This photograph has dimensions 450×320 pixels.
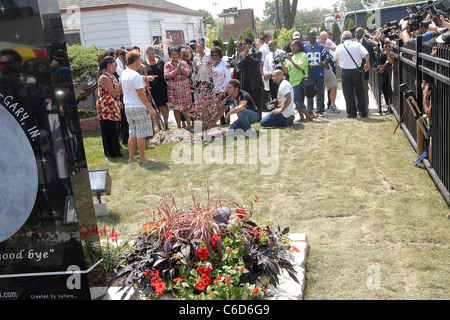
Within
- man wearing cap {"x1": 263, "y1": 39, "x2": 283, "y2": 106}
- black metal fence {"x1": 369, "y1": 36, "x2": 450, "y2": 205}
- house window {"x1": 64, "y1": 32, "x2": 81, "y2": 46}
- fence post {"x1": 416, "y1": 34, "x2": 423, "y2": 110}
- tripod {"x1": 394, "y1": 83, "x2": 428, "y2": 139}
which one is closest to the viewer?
black metal fence {"x1": 369, "y1": 36, "x2": 450, "y2": 205}

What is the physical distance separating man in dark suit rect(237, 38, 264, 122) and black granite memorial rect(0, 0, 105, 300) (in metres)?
8.16

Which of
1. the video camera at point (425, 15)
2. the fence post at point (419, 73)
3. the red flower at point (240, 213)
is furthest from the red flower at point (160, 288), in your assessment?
the video camera at point (425, 15)

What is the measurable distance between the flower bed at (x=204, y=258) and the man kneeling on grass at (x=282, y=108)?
6.19 metres

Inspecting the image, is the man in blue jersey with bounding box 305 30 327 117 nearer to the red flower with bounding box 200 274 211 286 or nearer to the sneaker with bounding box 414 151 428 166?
the sneaker with bounding box 414 151 428 166

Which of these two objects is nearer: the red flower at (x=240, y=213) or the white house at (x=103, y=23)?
the red flower at (x=240, y=213)

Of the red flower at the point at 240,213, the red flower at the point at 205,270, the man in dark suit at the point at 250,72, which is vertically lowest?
the red flower at the point at 205,270

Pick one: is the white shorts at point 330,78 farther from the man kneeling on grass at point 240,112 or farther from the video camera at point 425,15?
the video camera at point 425,15

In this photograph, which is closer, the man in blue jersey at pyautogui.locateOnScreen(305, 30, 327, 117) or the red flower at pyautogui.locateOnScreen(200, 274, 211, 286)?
the red flower at pyautogui.locateOnScreen(200, 274, 211, 286)

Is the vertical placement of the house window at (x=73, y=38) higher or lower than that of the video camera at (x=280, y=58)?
higher

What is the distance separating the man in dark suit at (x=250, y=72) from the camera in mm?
11117

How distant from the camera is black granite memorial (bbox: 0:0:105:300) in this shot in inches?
117

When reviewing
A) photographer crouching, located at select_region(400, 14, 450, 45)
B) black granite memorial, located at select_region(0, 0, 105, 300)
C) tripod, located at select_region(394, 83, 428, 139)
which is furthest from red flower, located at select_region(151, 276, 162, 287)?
photographer crouching, located at select_region(400, 14, 450, 45)
